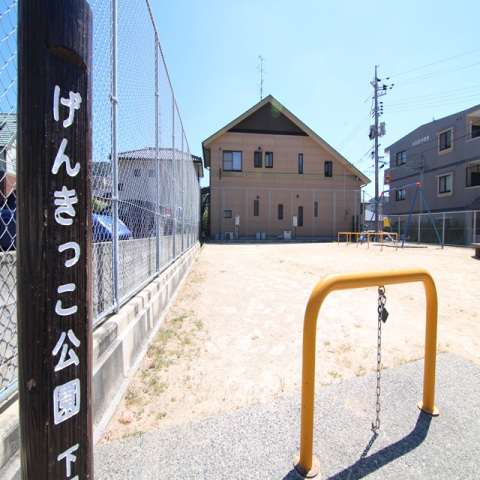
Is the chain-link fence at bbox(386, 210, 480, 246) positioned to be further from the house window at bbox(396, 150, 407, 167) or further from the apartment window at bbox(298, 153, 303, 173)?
the apartment window at bbox(298, 153, 303, 173)

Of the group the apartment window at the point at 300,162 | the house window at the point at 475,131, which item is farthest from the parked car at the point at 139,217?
the house window at the point at 475,131

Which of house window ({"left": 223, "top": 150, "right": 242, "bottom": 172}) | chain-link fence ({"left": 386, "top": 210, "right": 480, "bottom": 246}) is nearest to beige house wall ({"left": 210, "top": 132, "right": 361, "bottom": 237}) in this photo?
house window ({"left": 223, "top": 150, "right": 242, "bottom": 172})

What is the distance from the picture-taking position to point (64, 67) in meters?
0.93

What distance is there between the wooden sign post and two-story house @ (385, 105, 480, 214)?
19.6 m

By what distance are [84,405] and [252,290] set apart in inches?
192

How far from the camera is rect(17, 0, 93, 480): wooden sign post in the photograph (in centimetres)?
88

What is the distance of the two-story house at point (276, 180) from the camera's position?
2167 centimetres

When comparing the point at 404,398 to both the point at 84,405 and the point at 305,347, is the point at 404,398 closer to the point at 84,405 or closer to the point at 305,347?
the point at 305,347

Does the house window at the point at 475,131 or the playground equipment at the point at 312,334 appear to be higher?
the house window at the point at 475,131

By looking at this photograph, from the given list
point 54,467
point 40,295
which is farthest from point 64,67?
point 54,467

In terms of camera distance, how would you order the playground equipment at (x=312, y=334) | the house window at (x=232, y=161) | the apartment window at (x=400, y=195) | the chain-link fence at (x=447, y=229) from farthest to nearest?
the apartment window at (x=400, y=195), the house window at (x=232, y=161), the chain-link fence at (x=447, y=229), the playground equipment at (x=312, y=334)

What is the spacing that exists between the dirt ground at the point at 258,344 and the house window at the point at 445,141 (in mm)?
21488

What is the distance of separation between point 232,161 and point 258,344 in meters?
19.9

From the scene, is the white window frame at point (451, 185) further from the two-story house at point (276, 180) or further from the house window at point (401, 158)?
the two-story house at point (276, 180)
